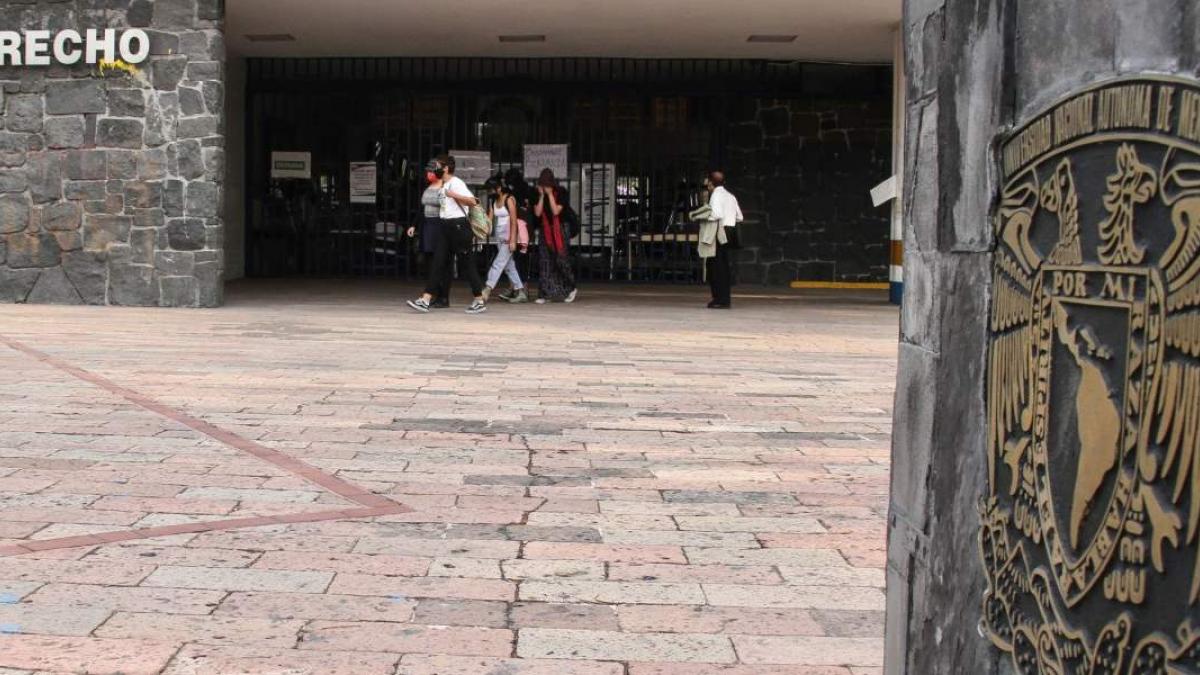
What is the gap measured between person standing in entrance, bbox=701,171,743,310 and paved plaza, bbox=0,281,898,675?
538cm

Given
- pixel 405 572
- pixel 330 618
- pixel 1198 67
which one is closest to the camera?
pixel 1198 67

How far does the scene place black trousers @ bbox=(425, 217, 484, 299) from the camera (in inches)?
578

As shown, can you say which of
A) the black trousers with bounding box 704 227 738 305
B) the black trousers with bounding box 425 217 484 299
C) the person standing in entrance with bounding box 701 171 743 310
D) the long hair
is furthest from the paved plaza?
the long hair

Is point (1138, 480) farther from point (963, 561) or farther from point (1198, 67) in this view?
point (963, 561)

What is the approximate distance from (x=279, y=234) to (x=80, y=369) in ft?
42.9

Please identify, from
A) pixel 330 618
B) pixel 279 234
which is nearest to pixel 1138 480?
pixel 330 618

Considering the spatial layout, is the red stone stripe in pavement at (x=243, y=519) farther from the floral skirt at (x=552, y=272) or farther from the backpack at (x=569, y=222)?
the floral skirt at (x=552, y=272)

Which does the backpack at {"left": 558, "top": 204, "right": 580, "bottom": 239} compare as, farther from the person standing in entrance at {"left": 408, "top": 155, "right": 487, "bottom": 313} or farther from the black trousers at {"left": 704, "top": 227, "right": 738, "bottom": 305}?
the black trousers at {"left": 704, "top": 227, "right": 738, "bottom": 305}

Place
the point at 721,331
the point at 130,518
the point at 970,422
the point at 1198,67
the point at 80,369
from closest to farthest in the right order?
1. the point at 1198,67
2. the point at 970,422
3. the point at 130,518
4. the point at 80,369
5. the point at 721,331

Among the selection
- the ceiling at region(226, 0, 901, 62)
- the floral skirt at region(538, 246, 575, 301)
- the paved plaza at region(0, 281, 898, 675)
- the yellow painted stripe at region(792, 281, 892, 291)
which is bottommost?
the paved plaza at region(0, 281, 898, 675)

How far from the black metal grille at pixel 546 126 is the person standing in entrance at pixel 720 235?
4.83 meters

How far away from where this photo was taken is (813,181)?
21266 mm

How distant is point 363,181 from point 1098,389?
20.3m

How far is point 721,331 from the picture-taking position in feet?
43.0
